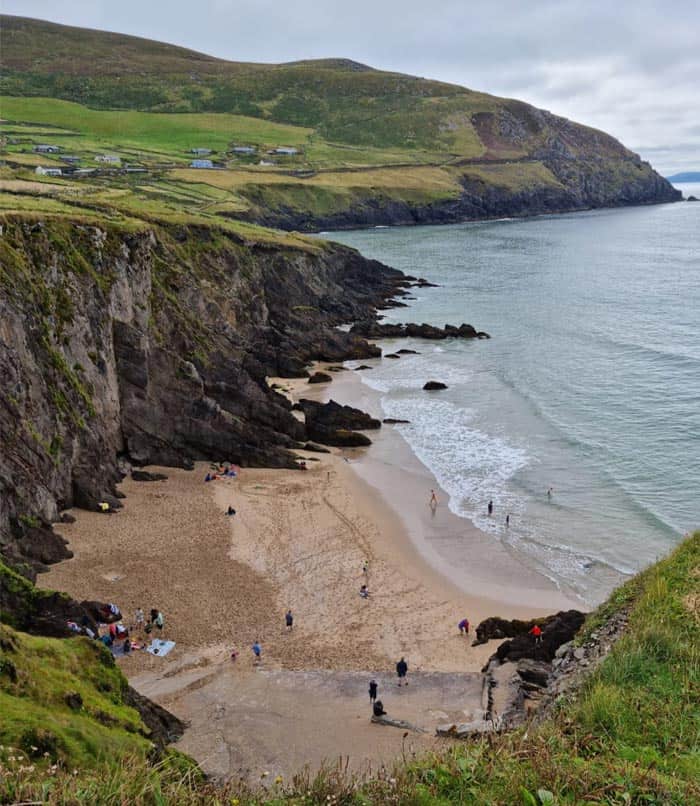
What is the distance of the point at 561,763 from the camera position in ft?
32.6

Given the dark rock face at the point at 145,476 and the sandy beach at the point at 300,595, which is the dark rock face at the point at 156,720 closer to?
the sandy beach at the point at 300,595

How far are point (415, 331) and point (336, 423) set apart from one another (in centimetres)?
3043

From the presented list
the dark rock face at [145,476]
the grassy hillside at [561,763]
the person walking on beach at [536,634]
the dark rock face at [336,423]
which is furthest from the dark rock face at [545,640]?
the dark rock face at [336,423]

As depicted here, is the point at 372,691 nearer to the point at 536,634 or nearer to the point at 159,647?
the point at 536,634

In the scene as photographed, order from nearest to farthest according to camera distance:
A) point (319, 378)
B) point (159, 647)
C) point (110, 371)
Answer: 1. point (159, 647)
2. point (110, 371)
3. point (319, 378)

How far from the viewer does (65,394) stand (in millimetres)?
33594

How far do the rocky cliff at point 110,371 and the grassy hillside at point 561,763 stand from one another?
56.4 feet

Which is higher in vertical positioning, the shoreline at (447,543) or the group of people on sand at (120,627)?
the shoreline at (447,543)

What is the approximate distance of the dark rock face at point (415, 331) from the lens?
73.5m

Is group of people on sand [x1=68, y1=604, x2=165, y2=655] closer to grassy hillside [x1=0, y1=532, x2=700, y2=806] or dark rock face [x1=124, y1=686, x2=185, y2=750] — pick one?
dark rock face [x1=124, y1=686, x2=185, y2=750]

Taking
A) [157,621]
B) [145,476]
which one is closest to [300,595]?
[157,621]

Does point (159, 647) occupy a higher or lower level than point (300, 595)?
lower

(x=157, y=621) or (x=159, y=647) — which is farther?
(x=157, y=621)

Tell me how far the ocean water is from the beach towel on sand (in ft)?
49.9
